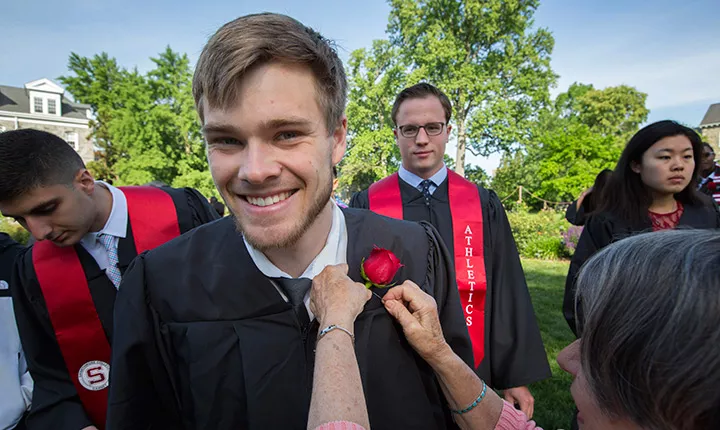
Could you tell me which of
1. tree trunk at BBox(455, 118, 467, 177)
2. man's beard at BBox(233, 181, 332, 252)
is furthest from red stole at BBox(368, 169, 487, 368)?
tree trunk at BBox(455, 118, 467, 177)

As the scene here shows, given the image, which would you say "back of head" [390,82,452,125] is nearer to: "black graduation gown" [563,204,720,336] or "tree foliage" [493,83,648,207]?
"black graduation gown" [563,204,720,336]

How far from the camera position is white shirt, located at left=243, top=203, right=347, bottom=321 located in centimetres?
155

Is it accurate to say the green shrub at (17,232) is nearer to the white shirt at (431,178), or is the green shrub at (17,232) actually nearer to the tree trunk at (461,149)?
the white shirt at (431,178)

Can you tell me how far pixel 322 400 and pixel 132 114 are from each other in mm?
A: 33691

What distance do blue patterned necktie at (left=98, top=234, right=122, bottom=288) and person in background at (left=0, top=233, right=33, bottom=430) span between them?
0.50 m

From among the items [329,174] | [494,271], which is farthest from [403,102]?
[329,174]

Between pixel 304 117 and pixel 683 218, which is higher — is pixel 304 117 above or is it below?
above

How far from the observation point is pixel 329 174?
158cm

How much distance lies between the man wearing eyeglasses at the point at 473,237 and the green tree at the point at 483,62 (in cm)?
2386

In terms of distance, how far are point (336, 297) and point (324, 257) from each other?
28 centimetres

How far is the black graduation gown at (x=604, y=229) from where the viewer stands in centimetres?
298

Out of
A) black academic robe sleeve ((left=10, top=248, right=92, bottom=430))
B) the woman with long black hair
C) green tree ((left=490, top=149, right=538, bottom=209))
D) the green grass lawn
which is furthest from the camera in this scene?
green tree ((left=490, top=149, right=538, bottom=209))

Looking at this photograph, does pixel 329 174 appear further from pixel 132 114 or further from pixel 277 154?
pixel 132 114

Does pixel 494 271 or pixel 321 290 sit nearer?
pixel 321 290
